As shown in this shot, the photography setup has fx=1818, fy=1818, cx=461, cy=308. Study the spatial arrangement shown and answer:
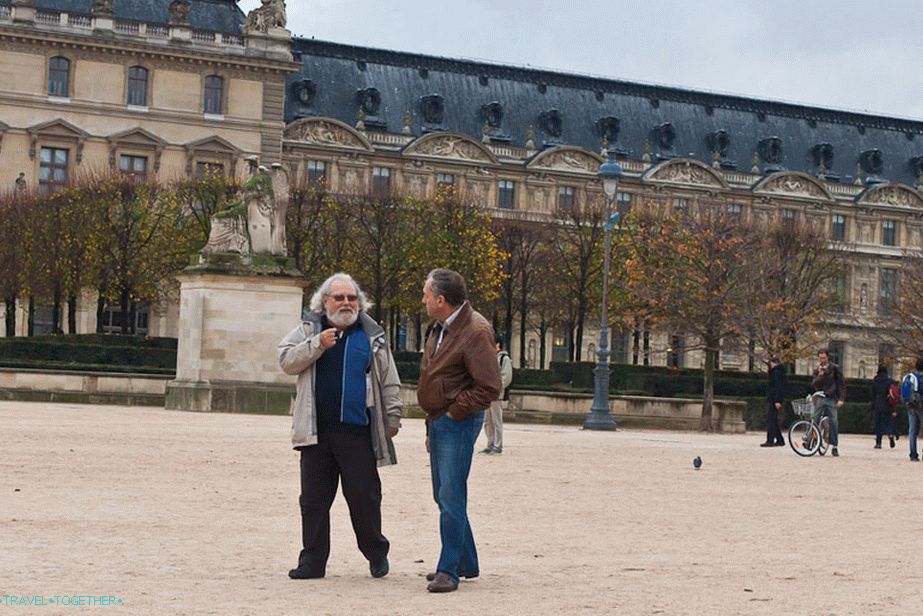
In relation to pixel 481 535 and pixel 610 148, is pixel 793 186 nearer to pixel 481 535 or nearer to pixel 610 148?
pixel 610 148

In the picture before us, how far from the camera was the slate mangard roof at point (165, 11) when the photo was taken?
255 feet

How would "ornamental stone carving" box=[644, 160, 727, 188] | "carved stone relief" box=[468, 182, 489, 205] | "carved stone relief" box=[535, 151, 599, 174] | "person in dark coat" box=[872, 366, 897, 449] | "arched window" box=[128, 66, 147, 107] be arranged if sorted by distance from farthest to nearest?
"ornamental stone carving" box=[644, 160, 727, 188]
"carved stone relief" box=[535, 151, 599, 174]
"carved stone relief" box=[468, 182, 489, 205]
"arched window" box=[128, 66, 147, 107]
"person in dark coat" box=[872, 366, 897, 449]

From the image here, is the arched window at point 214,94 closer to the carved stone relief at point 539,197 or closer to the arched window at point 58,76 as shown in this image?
the arched window at point 58,76

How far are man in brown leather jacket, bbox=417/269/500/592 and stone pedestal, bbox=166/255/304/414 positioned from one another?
2267cm

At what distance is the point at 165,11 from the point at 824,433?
57253 millimetres

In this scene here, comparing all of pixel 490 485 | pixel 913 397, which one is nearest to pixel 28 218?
pixel 913 397

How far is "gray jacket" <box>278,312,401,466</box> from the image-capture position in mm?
10195

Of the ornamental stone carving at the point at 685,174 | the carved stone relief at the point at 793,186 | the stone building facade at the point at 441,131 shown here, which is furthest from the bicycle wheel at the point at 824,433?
the carved stone relief at the point at 793,186

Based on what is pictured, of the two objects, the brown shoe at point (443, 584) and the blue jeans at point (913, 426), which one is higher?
the blue jeans at point (913, 426)

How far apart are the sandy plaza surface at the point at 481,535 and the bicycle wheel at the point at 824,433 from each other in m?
4.39

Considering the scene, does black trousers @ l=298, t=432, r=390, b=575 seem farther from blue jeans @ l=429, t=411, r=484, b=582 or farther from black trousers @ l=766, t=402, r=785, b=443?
black trousers @ l=766, t=402, r=785, b=443

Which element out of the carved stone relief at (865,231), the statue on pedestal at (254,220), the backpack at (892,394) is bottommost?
the backpack at (892,394)

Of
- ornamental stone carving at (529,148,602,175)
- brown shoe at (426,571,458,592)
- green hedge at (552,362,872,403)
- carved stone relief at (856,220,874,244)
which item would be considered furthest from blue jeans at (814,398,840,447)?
carved stone relief at (856,220,874,244)

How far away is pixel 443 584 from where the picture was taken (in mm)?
9727
